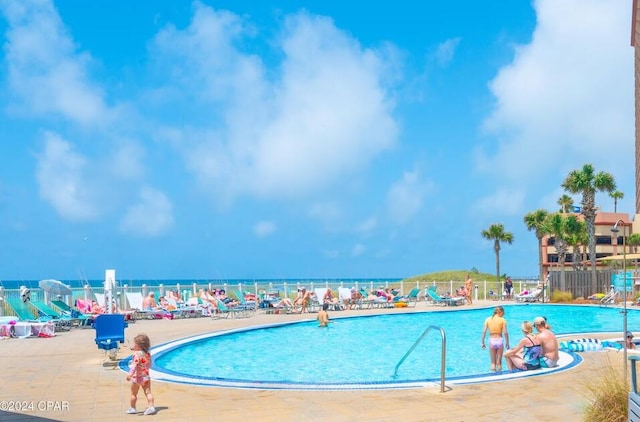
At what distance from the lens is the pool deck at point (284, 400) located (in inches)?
244

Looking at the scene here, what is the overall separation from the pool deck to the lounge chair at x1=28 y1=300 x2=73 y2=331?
22.4 ft

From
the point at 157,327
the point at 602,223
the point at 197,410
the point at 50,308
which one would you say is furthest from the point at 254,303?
the point at 602,223

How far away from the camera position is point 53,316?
637 inches

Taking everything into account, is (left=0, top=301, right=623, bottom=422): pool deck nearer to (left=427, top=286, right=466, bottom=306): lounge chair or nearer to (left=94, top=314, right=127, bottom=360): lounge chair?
(left=94, top=314, right=127, bottom=360): lounge chair

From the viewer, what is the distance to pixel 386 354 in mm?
13664

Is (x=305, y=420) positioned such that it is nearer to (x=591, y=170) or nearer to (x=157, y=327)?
(x=157, y=327)

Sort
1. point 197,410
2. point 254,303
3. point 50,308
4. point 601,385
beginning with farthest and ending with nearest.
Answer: point 254,303
point 50,308
point 197,410
point 601,385

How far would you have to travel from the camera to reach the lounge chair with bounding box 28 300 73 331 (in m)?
16.1

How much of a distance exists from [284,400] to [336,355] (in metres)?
6.42

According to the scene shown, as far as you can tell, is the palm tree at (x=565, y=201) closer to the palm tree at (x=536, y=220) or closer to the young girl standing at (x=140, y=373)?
the palm tree at (x=536, y=220)

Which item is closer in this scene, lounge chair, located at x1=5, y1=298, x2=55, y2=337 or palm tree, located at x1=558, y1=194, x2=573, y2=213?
lounge chair, located at x1=5, y1=298, x2=55, y2=337

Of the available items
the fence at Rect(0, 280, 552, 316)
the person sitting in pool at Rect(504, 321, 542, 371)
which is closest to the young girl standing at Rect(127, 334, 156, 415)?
the person sitting in pool at Rect(504, 321, 542, 371)

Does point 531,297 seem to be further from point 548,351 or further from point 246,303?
point 548,351

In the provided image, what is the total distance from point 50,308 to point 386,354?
9.17m
